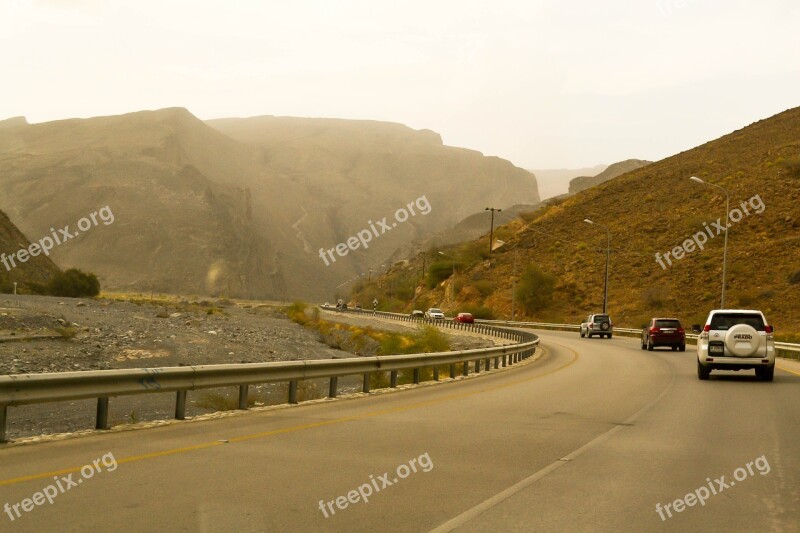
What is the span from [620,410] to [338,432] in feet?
19.6

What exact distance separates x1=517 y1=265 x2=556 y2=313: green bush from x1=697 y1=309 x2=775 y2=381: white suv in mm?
61968

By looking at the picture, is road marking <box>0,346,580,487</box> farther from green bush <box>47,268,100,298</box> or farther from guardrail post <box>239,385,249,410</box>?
green bush <box>47,268,100,298</box>

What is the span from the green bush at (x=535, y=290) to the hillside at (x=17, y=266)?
151ft

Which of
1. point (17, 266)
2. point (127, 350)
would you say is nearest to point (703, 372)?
point (127, 350)

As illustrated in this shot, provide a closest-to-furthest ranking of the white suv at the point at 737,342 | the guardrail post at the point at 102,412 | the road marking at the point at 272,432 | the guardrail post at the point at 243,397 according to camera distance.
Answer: the road marking at the point at 272,432 < the guardrail post at the point at 102,412 < the guardrail post at the point at 243,397 < the white suv at the point at 737,342

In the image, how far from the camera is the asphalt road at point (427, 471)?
6.95m

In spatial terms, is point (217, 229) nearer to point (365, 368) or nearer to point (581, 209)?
point (581, 209)

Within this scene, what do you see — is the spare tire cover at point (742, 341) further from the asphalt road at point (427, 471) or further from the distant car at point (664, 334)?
the distant car at point (664, 334)

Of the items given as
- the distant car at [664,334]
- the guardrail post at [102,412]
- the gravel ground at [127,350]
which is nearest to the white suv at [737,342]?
the gravel ground at [127,350]

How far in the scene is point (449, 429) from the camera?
1263 centimetres

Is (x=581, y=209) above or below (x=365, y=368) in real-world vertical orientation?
above

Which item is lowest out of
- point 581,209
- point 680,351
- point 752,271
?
point 680,351

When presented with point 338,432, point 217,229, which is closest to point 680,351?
point 338,432

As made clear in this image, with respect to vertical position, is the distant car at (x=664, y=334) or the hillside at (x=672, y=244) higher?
the hillside at (x=672, y=244)
